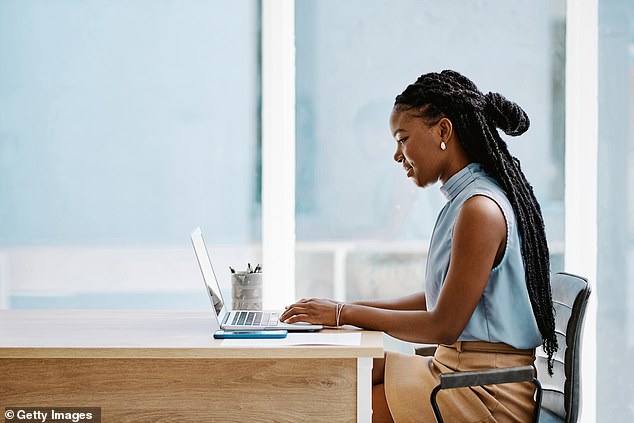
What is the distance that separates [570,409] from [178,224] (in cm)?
182

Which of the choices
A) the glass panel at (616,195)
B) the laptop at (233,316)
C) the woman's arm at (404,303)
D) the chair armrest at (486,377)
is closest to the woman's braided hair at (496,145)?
the chair armrest at (486,377)

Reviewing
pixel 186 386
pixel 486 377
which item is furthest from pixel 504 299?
pixel 186 386

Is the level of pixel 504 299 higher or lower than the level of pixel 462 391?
higher

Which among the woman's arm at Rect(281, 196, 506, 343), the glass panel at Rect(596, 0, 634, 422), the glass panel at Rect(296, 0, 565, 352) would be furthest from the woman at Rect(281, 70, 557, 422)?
the glass panel at Rect(596, 0, 634, 422)

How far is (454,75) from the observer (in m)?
2.34

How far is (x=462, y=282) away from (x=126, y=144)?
5.95 ft

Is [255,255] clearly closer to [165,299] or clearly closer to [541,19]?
[165,299]

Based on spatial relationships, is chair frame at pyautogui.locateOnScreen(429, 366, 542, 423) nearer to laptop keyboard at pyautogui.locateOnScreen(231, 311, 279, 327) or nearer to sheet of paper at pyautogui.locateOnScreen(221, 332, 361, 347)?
sheet of paper at pyautogui.locateOnScreen(221, 332, 361, 347)

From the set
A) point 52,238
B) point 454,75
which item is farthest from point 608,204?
point 52,238

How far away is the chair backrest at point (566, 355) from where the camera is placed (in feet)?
6.95

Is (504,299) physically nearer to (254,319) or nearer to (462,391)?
(462,391)

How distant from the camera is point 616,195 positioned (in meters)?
3.40

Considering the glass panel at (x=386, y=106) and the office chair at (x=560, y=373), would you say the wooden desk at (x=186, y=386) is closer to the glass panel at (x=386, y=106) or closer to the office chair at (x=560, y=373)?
the office chair at (x=560, y=373)

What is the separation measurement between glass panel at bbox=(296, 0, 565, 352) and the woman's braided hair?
3.72 feet
